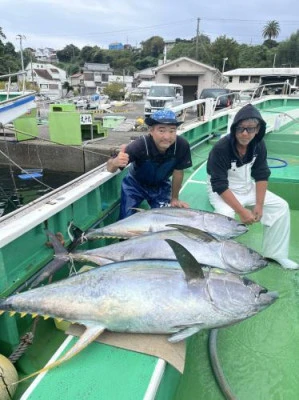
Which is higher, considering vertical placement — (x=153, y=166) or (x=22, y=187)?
(x=153, y=166)

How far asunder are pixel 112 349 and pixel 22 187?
12.2 meters

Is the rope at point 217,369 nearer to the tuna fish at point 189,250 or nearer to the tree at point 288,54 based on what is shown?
the tuna fish at point 189,250

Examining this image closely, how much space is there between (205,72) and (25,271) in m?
40.1

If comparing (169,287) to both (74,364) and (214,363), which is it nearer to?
(74,364)

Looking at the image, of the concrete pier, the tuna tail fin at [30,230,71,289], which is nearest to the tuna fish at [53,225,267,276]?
the tuna tail fin at [30,230,71,289]

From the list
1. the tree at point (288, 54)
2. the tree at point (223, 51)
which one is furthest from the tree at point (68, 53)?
the tree at point (288, 54)

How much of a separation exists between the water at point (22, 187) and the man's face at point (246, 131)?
346 inches

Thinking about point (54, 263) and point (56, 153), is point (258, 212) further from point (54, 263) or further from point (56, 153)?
point (56, 153)

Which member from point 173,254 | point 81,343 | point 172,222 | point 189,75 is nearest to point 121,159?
point 172,222

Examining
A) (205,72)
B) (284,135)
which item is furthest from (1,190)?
(205,72)

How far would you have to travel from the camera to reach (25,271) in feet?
7.58

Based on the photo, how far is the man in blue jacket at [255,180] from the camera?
9.88 ft

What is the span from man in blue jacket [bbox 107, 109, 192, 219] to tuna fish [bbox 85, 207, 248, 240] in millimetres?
504

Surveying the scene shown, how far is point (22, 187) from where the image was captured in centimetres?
1263
